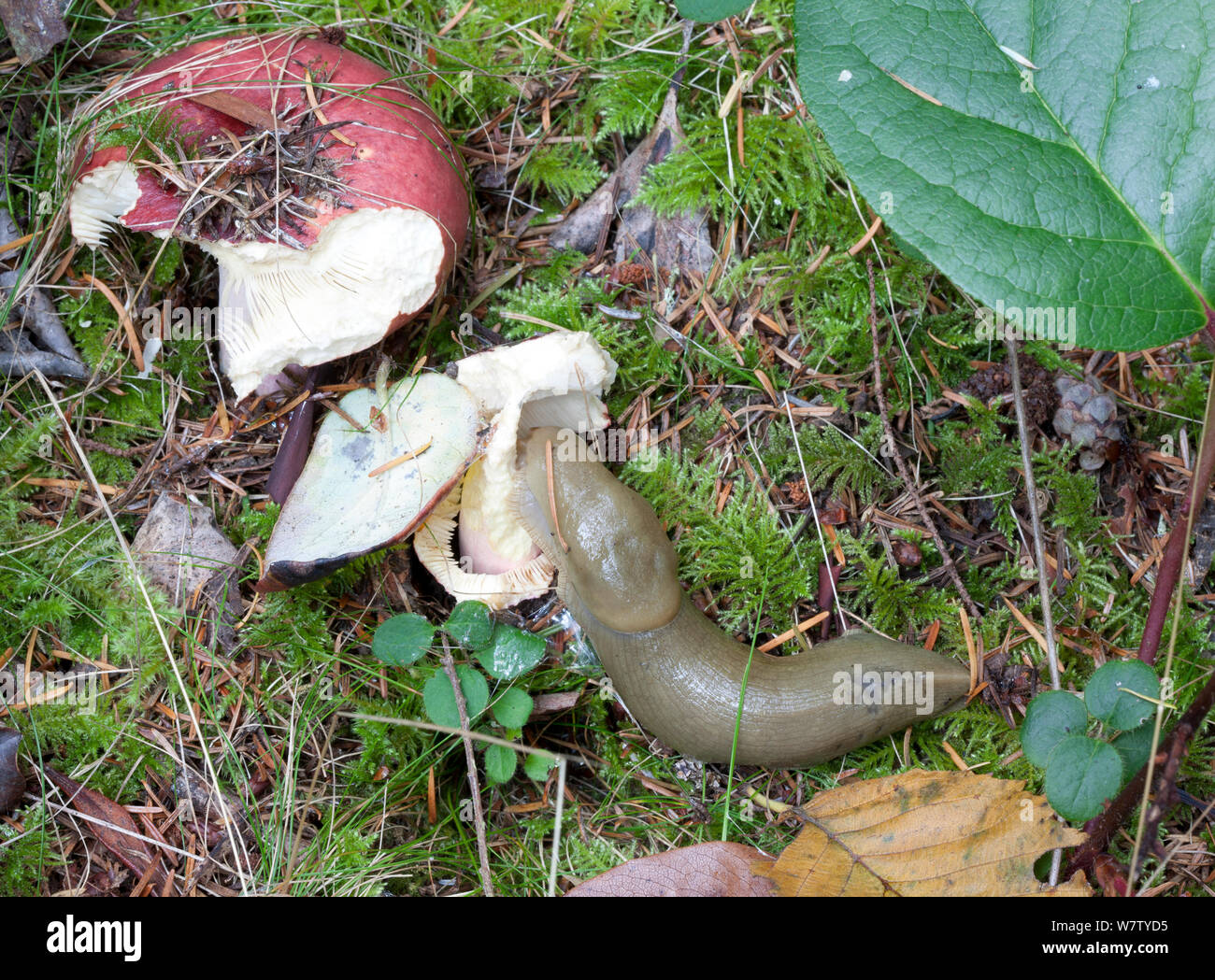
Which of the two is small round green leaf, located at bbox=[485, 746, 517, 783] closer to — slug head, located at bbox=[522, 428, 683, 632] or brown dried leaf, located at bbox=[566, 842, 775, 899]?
brown dried leaf, located at bbox=[566, 842, 775, 899]

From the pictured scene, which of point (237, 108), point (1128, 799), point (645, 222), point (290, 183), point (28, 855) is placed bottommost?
point (28, 855)

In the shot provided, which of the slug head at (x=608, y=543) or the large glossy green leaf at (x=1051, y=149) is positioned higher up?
the large glossy green leaf at (x=1051, y=149)

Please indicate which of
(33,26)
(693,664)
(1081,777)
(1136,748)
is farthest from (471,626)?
(33,26)

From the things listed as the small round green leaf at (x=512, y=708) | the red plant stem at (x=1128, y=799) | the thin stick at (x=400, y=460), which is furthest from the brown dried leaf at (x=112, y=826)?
the red plant stem at (x=1128, y=799)

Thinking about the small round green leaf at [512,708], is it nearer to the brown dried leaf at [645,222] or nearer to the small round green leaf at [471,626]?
the small round green leaf at [471,626]

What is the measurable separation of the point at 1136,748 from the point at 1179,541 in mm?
514

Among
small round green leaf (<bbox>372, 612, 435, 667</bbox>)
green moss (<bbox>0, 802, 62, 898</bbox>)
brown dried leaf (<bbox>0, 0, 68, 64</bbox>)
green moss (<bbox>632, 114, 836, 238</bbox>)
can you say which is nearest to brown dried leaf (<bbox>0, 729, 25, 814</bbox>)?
green moss (<bbox>0, 802, 62, 898</bbox>)

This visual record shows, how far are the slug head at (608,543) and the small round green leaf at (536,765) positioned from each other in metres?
0.43

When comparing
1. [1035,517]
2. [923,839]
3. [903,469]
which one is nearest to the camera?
[923,839]

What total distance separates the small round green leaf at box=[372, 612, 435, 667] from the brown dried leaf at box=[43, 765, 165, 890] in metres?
0.90

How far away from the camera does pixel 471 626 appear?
2.49m

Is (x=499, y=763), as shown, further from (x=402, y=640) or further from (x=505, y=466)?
(x=505, y=466)

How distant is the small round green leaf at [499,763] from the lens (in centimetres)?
244

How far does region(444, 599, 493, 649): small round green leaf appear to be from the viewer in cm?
249
